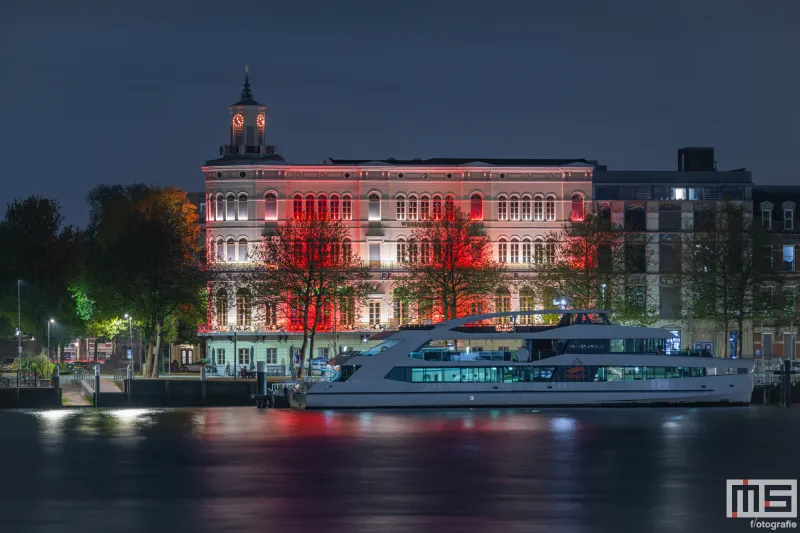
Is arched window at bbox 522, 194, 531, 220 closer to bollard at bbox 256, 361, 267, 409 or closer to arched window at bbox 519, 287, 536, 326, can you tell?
arched window at bbox 519, 287, 536, 326

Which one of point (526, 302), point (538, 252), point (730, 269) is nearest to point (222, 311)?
point (526, 302)

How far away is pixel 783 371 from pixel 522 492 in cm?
4858

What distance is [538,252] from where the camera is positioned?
424 feet

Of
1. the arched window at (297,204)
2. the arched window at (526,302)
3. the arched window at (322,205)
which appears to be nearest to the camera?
the arched window at (526,302)

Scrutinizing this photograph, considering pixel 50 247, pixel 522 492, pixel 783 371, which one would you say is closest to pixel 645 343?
pixel 783 371

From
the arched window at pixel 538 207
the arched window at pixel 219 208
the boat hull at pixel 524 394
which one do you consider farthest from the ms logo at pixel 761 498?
the arched window at pixel 219 208

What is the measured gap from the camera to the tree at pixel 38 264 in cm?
13138

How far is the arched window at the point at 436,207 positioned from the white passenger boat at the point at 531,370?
132ft

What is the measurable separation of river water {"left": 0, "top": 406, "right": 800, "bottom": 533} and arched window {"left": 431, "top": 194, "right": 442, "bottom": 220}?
145 ft

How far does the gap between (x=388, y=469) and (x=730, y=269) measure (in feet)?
202

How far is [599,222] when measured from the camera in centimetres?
12250

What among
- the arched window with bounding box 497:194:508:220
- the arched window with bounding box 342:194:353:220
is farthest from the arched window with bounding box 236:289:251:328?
the arched window with bounding box 497:194:508:220

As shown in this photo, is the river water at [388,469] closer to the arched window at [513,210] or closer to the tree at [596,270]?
the tree at [596,270]

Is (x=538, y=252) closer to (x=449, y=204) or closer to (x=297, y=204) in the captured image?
(x=449, y=204)
